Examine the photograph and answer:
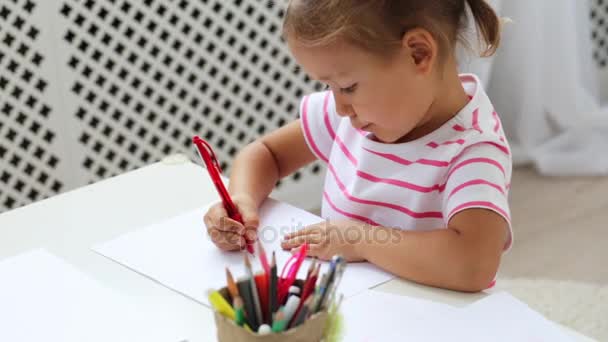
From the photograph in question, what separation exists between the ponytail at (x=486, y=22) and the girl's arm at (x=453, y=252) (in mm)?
220

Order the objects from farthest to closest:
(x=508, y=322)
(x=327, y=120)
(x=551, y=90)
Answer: (x=551, y=90), (x=327, y=120), (x=508, y=322)

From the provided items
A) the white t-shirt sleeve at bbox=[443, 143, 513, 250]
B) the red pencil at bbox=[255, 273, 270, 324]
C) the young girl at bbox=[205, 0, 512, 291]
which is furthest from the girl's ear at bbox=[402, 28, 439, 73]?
the red pencil at bbox=[255, 273, 270, 324]

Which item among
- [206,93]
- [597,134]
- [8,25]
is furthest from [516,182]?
[8,25]

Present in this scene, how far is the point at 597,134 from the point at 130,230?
1.76m

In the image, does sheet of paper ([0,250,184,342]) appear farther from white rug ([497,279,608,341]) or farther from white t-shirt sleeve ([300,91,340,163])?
white rug ([497,279,608,341])

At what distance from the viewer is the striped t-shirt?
89cm

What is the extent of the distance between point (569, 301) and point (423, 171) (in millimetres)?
977

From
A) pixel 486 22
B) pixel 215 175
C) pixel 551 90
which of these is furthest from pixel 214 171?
pixel 551 90

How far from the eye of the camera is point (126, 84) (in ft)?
6.05

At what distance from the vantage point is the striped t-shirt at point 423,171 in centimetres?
89

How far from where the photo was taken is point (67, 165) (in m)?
1.83

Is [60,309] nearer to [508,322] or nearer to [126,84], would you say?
[508,322]

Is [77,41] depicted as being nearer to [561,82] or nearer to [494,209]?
[494,209]

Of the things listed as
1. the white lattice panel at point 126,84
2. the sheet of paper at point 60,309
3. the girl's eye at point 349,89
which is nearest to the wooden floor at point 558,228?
the white lattice panel at point 126,84
